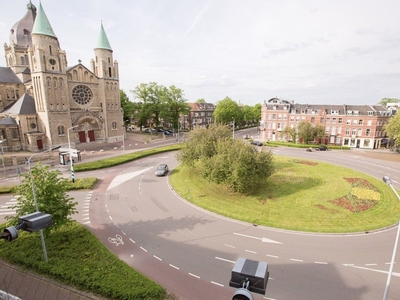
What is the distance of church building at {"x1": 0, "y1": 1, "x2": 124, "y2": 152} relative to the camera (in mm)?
47469

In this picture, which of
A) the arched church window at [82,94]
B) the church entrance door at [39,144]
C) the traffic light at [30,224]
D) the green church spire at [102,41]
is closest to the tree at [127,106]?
the arched church window at [82,94]

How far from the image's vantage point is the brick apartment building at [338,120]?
6028 cm

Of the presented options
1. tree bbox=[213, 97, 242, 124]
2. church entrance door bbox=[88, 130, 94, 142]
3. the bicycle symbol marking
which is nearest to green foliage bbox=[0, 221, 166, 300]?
the bicycle symbol marking

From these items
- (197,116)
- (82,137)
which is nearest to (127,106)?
(82,137)

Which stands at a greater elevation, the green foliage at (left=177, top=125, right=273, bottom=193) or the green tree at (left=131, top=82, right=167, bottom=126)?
the green tree at (left=131, top=82, right=167, bottom=126)

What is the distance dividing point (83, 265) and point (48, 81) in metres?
48.1

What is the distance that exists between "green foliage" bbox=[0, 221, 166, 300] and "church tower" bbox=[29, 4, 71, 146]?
1551 inches

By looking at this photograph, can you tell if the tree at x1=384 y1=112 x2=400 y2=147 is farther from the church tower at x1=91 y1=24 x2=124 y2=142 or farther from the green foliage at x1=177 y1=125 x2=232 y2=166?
the church tower at x1=91 y1=24 x2=124 y2=142

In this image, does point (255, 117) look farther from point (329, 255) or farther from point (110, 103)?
point (329, 255)

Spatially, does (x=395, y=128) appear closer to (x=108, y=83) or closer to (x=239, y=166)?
(x=239, y=166)

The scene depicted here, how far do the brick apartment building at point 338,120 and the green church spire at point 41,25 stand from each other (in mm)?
58458

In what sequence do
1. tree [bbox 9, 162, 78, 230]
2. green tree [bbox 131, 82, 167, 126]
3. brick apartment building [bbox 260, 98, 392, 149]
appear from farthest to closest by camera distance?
green tree [bbox 131, 82, 167, 126], brick apartment building [bbox 260, 98, 392, 149], tree [bbox 9, 162, 78, 230]

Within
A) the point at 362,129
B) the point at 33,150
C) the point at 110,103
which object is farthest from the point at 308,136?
the point at 33,150

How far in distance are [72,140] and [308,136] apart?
57.9 metres
